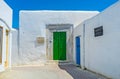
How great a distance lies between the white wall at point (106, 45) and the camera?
813 centimetres

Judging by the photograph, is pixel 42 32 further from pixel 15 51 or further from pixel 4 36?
pixel 4 36

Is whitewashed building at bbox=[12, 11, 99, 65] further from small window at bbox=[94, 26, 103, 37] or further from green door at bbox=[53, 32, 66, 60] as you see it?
small window at bbox=[94, 26, 103, 37]

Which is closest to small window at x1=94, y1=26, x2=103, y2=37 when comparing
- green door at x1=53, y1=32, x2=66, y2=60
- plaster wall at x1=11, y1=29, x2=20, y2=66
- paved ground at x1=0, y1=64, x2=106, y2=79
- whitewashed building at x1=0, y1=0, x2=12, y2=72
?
paved ground at x1=0, y1=64, x2=106, y2=79

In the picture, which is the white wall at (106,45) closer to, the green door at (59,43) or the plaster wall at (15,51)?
the green door at (59,43)

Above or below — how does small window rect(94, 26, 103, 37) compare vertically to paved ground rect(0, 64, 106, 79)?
above

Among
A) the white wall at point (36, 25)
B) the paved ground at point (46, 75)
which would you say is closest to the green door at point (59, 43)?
the white wall at point (36, 25)

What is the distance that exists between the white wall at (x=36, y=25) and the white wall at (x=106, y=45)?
4564mm

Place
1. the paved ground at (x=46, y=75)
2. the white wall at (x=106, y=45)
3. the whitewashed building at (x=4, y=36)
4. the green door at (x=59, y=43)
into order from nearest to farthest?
the white wall at (x=106, y=45), the paved ground at (x=46, y=75), the whitewashed building at (x=4, y=36), the green door at (x=59, y=43)

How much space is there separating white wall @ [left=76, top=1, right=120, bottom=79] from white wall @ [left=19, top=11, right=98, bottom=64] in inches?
180

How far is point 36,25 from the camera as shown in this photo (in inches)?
643

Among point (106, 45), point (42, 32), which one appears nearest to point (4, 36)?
point (106, 45)

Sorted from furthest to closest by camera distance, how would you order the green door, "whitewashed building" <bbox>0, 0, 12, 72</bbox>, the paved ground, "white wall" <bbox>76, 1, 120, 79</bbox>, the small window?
the green door → "whitewashed building" <bbox>0, 0, 12, 72</bbox> → the small window → the paved ground → "white wall" <bbox>76, 1, 120, 79</bbox>

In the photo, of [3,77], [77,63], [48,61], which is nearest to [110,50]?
[3,77]

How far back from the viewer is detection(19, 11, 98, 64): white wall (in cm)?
1617
